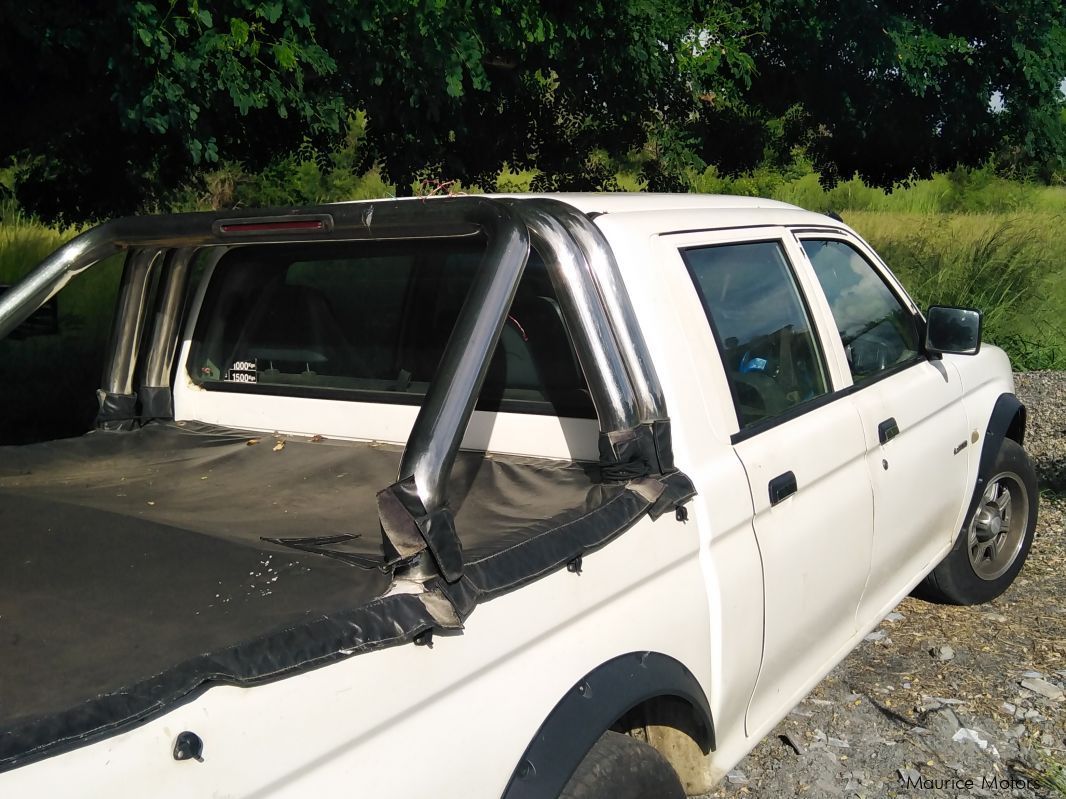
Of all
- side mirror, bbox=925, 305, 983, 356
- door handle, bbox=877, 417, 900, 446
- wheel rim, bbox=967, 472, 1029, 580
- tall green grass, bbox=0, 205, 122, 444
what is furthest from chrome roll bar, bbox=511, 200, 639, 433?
tall green grass, bbox=0, 205, 122, 444

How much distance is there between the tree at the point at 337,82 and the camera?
4961 mm

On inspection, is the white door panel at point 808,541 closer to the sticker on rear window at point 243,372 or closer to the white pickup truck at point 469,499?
the white pickup truck at point 469,499

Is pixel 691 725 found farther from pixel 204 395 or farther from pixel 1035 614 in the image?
pixel 1035 614

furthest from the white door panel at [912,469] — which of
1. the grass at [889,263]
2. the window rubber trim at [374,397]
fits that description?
the grass at [889,263]

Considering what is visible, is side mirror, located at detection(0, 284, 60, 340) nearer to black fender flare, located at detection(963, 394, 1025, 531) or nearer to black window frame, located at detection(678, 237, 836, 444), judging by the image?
black window frame, located at detection(678, 237, 836, 444)

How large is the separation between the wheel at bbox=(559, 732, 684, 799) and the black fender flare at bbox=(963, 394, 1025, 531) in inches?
104

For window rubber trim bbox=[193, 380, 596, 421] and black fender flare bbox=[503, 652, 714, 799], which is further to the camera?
window rubber trim bbox=[193, 380, 596, 421]

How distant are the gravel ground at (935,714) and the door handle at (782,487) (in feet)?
3.80

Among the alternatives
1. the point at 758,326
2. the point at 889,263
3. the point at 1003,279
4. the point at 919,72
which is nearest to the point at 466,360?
the point at 758,326

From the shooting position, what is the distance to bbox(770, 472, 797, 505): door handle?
2783mm

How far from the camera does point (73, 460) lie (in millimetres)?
3227

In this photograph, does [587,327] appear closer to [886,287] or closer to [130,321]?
[130,321]

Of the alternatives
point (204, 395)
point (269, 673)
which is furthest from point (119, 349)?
point (269, 673)

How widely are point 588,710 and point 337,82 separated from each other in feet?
16.0
